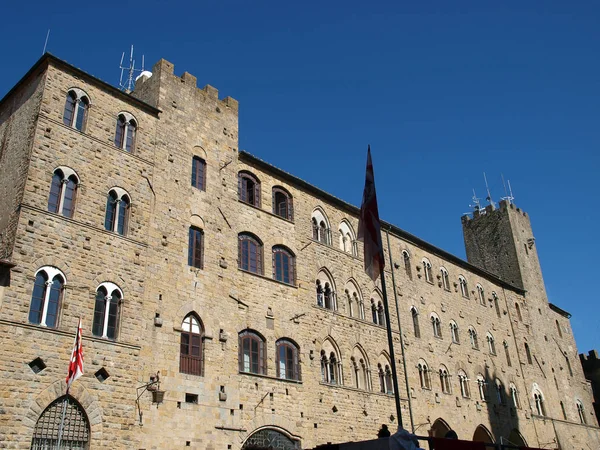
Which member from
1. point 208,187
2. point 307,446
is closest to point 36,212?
point 208,187

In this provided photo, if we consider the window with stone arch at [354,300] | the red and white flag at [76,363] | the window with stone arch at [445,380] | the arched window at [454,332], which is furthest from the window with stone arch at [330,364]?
the red and white flag at [76,363]

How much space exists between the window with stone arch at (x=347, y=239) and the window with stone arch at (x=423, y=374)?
6363mm

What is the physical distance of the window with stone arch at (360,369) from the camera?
1018 inches

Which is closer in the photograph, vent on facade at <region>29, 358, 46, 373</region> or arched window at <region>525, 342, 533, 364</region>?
vent on facade at <region>29, 358, 46, 373</region>

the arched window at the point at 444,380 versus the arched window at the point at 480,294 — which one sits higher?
the arched window at the point at 480,294

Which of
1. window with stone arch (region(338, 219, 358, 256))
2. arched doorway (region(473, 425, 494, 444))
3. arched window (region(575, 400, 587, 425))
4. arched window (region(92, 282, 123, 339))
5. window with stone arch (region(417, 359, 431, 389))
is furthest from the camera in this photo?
arched window (region(575, 400, 587, 425))

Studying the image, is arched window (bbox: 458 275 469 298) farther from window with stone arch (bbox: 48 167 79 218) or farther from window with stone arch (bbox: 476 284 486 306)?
window with stone arch (bbox: 48 167 79 218)

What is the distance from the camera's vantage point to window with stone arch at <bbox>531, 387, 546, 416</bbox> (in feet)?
121

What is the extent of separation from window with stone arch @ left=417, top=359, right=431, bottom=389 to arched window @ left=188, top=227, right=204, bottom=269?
43.7 feet

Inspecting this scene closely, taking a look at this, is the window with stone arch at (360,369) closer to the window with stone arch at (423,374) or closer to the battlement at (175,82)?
the window with stone arch at (423,374)

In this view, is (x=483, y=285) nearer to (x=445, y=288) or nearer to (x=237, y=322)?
(x=445, y=288)

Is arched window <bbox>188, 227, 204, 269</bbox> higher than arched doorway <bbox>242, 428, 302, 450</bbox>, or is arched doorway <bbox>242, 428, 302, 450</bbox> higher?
arched window <bbox>188, 227, 204, 269</bbox>

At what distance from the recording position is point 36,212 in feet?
57.1

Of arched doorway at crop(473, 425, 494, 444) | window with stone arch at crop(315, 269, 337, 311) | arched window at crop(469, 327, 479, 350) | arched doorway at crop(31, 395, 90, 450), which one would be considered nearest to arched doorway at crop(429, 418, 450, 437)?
arched doorway at crop(473, 425, 494, 444)
